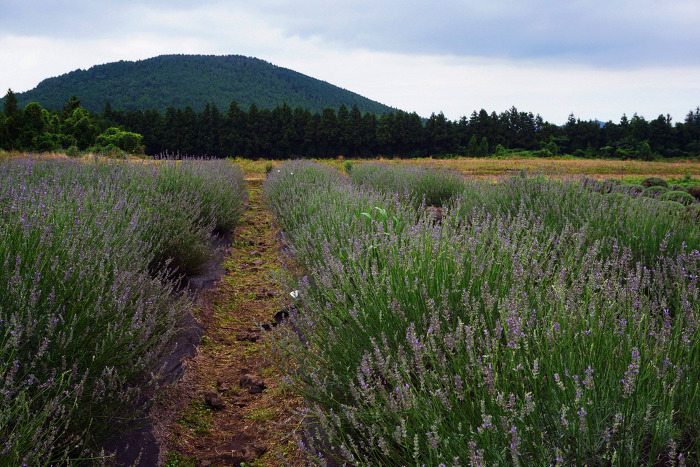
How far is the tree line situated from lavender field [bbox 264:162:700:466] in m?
43.6

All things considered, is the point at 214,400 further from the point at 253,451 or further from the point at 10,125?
the point at 10,125

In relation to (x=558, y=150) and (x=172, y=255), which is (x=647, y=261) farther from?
(x=558, y=150)

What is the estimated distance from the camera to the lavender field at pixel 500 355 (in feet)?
4.68

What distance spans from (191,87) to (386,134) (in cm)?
7425

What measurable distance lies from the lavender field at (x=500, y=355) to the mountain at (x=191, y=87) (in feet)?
310

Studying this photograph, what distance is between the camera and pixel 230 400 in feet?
10.7

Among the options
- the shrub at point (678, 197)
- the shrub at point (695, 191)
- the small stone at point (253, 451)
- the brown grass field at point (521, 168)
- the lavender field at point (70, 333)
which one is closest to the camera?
the lavender field at point (70, 333)

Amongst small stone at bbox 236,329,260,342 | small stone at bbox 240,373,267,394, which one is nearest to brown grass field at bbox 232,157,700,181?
small stone at bbox 236,329,260,342

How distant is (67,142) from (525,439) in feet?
124

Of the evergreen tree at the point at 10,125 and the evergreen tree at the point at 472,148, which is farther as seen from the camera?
the evergreen tree at the point at 472,148

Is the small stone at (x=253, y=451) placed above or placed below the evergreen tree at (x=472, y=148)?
below

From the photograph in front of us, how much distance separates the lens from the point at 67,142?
32.3m

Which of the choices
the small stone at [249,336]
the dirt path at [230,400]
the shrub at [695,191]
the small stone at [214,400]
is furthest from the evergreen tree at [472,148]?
the small stone at [214,400]

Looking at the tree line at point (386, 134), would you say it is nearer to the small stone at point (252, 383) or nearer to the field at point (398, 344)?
the field at point (398, 344)
